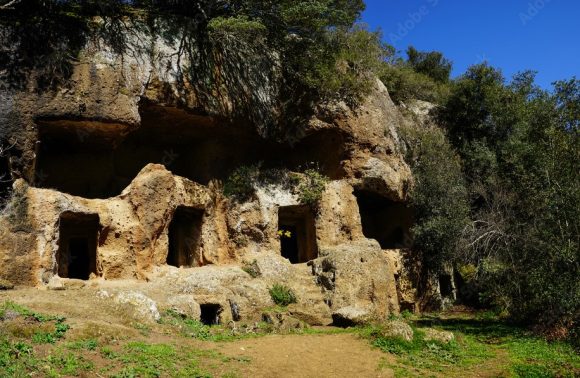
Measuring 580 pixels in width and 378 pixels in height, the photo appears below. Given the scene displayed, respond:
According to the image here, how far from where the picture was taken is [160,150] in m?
21.0

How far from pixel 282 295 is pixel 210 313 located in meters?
2.30

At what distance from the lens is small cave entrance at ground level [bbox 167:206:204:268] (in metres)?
19.5

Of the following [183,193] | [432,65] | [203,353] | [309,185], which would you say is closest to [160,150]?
[183,193]

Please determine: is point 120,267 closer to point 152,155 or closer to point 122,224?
point 122,224

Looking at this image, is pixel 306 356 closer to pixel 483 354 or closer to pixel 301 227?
pixel 483 354

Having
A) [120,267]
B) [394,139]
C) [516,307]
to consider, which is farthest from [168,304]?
[394,139]

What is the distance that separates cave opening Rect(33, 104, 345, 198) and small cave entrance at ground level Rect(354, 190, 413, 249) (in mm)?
3127

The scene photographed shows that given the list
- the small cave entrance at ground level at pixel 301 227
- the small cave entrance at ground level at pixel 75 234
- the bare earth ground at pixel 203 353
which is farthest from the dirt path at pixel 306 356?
the small cave entrance at ground level at pixel 301 227

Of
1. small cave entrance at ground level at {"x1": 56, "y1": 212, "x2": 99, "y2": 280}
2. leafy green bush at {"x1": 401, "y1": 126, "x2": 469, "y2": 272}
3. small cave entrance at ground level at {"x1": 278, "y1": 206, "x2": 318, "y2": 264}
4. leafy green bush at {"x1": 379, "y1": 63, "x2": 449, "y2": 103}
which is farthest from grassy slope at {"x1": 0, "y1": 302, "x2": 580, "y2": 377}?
leafy green bush at {"x1": 379, "y1": 63, "x2": 449, "y2": 103}

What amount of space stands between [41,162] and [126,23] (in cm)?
526

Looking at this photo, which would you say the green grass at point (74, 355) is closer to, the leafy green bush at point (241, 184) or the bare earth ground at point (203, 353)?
the bare earth ground at point (203, 353)

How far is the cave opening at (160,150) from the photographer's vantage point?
1775cm

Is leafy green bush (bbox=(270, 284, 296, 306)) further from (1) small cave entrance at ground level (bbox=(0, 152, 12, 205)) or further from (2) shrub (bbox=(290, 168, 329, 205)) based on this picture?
(1) small cave entrance at ground level (bbox=(0, 152, 12, 205))

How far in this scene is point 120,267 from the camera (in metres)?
16.5
